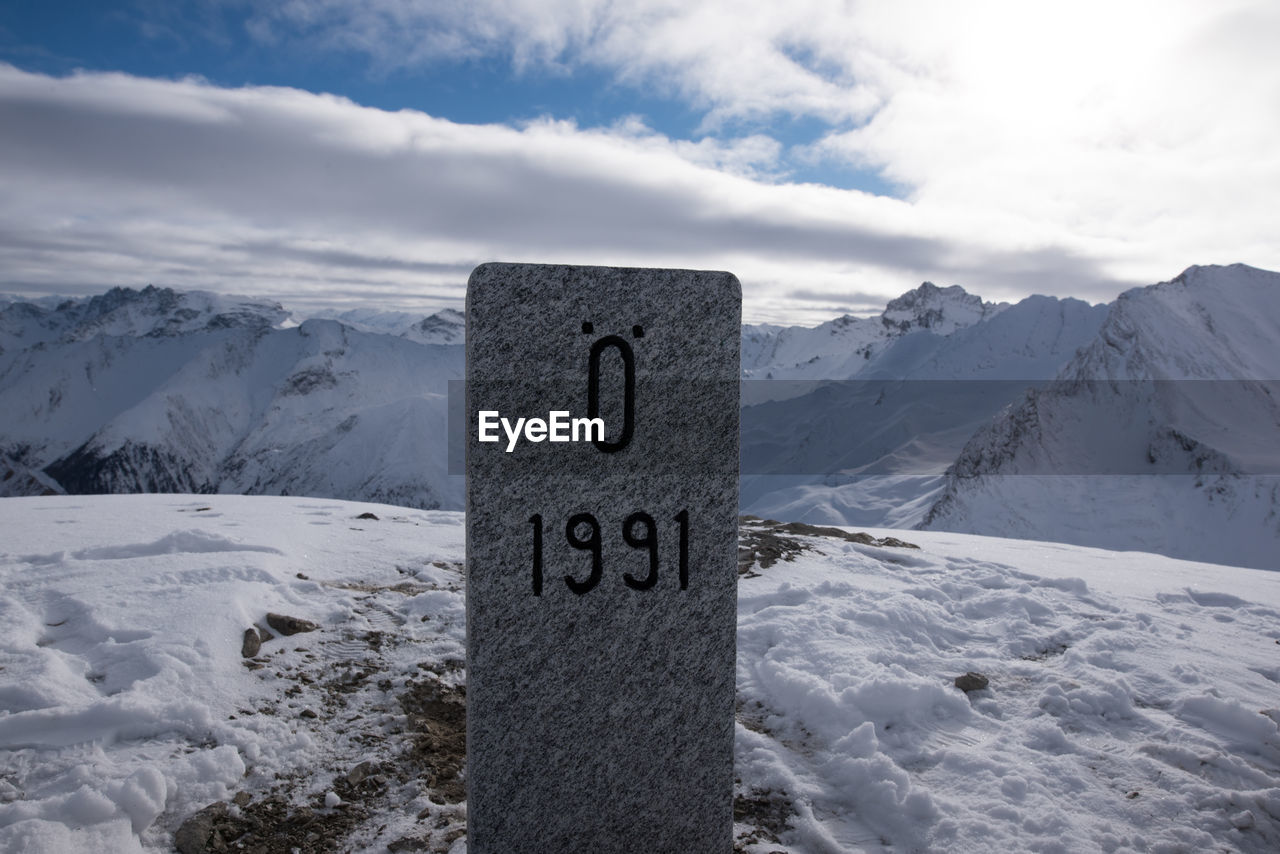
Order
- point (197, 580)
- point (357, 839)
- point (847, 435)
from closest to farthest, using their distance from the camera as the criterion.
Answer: point (357, 839)
point (197, 580)
point (847, 435)

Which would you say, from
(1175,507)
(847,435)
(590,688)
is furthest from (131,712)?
(847,435)

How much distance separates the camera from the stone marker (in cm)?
336

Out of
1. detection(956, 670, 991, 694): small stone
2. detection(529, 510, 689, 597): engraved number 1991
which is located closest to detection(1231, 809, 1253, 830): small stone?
detection(956, 670, 991, 694): small stone

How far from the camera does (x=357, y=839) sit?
3.63m

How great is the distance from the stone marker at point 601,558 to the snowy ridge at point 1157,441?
181ft

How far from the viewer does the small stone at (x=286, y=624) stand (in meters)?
5.54

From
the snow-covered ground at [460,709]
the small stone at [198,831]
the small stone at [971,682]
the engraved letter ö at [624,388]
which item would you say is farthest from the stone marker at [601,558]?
the small stone at [971,682]

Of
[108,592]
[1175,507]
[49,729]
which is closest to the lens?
[49,729]

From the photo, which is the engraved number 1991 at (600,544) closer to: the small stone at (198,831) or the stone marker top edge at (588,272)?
the stone marker top edge at (588,272)

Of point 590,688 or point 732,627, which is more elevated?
point 732,627

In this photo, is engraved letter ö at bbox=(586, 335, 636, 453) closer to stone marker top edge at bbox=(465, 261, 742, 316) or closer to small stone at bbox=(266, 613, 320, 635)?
stone marker top edge at bbox=(465, 261, 742, 316)

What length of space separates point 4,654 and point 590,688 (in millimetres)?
4177

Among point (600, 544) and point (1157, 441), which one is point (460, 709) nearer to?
point (600, 544)

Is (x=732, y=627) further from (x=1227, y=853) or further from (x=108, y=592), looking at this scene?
(x=108, y=592)
